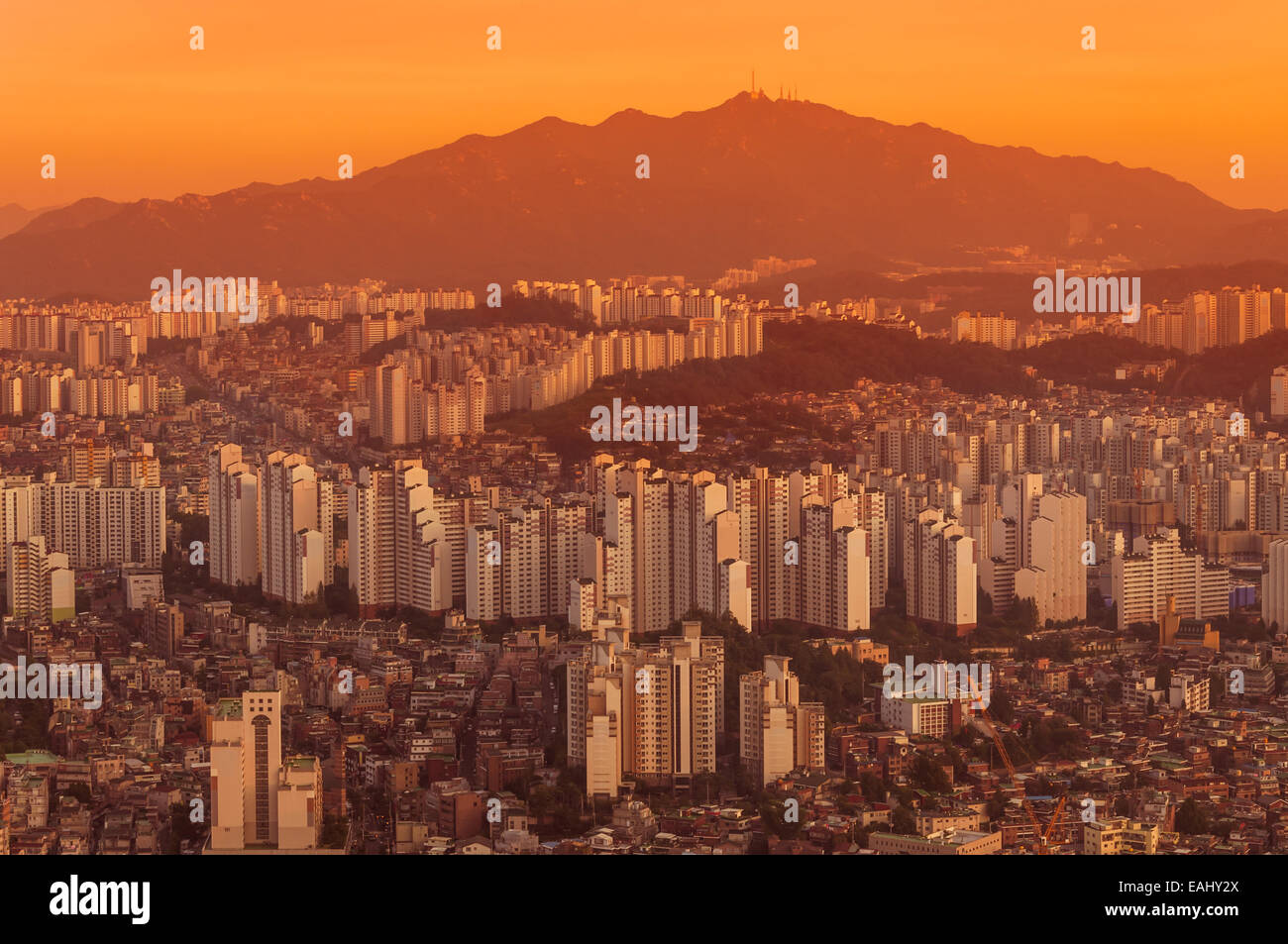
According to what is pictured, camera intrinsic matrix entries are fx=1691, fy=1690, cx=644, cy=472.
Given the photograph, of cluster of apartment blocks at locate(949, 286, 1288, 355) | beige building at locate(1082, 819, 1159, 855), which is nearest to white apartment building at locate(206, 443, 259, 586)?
beige building at locate(1082, 819, 1159, 855)

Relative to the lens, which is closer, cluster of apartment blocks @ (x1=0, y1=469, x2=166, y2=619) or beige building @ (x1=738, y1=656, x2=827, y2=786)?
beige building @ (x1=738, y1=656, x2=827, y2=786)

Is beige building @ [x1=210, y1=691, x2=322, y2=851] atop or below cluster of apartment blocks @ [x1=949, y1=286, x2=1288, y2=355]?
A: below

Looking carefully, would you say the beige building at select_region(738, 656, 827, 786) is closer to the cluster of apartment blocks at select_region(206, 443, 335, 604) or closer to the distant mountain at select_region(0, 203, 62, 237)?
the cluster of apartment blocks at select_region(206, 443, 335, 604)

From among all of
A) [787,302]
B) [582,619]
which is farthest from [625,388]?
[582,619]

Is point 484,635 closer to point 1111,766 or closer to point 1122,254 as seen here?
point 1111,766

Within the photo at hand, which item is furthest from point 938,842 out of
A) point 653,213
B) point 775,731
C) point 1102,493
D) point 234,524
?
point 653,213

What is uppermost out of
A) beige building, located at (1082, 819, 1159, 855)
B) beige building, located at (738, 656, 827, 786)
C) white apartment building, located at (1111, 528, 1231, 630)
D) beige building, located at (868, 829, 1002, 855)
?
white apartment building, located at (1111, 528, 1231, 630)

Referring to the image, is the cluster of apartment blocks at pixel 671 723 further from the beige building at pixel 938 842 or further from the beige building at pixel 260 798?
the beige building at pixel 260 798
